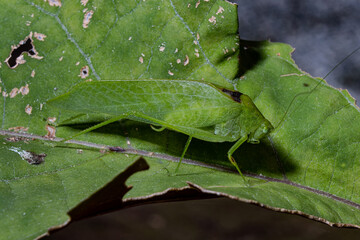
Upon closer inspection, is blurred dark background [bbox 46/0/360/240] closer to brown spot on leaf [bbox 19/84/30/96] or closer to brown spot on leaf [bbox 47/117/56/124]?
brown spot on leaf [bbox 47/117/56/124]

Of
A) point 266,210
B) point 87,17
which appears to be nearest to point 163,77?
point 87,17

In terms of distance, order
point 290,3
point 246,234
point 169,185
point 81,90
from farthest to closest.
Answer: point 290,3 → point 246,234 → point 81,90 → point 169,185

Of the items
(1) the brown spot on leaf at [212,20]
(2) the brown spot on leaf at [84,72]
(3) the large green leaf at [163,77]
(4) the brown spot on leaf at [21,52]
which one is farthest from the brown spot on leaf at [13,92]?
(1) the brown spot on leaf at [212,20]

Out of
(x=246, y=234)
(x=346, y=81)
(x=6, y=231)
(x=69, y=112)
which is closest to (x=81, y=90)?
(x=69, y=112)

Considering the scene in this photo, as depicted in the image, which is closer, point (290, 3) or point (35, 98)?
point (35, 98)

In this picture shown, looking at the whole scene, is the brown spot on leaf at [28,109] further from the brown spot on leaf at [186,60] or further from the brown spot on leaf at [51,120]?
the brown spot on leaf at [186,60]

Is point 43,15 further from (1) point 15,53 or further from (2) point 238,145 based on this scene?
(2) point 238,145
